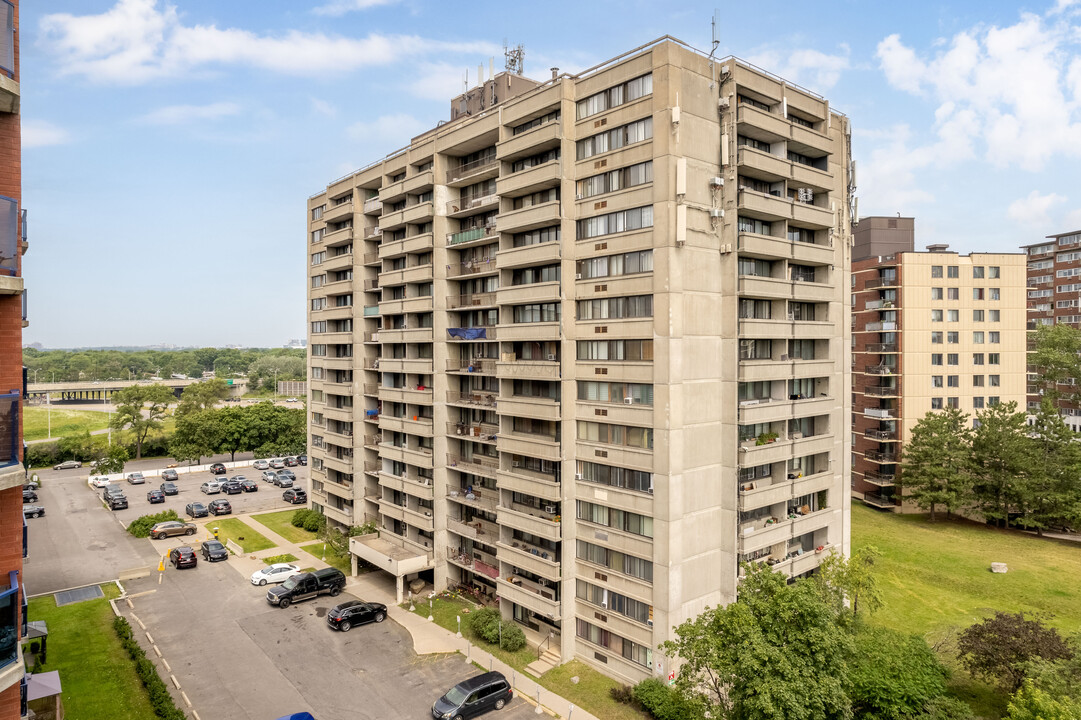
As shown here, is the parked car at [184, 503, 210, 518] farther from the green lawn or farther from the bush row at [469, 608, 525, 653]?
the green lawn

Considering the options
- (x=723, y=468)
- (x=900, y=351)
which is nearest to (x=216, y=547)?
(x=723, y=468)

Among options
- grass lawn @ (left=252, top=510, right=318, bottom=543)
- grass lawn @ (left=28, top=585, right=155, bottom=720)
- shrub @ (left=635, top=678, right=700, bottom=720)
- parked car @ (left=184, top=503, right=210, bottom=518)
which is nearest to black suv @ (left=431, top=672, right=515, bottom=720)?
shrub @ (left=635, top=678, right=700, bottom=720)

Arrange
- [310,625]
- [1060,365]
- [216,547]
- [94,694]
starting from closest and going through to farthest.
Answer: [94,694] < [310,625] < [216,547] < [1060,365]

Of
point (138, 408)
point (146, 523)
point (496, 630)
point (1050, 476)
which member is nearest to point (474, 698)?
point (496, 630)

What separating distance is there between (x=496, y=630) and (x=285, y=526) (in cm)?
3770

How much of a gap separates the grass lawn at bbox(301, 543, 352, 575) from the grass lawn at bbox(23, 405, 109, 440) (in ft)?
306

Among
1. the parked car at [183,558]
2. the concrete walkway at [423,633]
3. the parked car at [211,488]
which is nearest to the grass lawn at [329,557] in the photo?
the concrete walkway at [423,633]

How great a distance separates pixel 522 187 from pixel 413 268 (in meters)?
15.1

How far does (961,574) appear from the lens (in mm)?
49000

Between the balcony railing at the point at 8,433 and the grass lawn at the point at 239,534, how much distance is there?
5139 centimetres

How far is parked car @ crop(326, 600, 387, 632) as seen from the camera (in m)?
41.9

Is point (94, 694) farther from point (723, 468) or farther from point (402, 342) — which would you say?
point (723, 468)

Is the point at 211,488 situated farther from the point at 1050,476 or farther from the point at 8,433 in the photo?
the point at 1050,476

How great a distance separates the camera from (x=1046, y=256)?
116188mm
